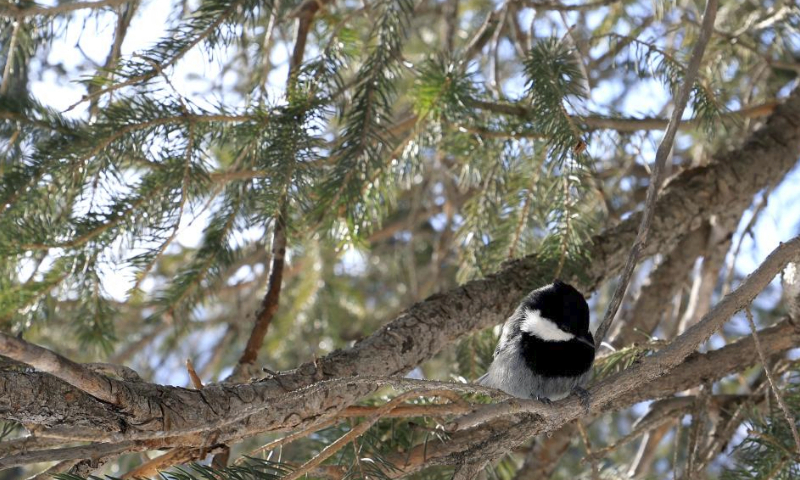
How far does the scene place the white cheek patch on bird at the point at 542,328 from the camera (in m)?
2.35

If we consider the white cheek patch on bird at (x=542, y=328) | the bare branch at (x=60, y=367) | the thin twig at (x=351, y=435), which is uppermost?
the white cheek patch on bird at (x=542, y=328)

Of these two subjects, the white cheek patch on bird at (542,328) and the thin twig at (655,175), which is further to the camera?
the white cheek patch on bird at (542,328)

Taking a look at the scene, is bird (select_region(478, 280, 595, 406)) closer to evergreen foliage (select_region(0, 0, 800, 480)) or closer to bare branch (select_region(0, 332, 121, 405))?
evergreen foliage (select_region(0, 0, 800, 480))

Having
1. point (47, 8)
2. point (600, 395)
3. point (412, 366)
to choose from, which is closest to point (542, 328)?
point (412, 366)

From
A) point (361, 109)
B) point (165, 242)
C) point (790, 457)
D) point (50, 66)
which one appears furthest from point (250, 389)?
point (50, 66)

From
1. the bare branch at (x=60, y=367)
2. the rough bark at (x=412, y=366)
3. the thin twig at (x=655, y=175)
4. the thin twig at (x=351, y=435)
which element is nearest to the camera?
the bare branch at (x=60, y=367)

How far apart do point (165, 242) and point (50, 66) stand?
4.92 feet

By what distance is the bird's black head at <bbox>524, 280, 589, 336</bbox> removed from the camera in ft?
7.48

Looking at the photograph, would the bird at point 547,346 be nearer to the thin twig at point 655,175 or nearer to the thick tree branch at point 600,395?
the thin twig at point 655,175

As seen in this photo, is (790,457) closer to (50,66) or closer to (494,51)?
(494,51)

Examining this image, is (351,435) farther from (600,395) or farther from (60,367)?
(60,367)

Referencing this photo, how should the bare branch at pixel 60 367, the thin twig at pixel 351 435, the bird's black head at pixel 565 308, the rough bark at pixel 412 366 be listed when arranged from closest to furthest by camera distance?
the bare branch at pixel 60 367
the rough bark at pixel 412 366
the thin twig at pixel 351 435
the bird's black head at pixel 565 308

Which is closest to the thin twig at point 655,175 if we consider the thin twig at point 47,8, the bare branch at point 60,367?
the bare branch at point 60,367

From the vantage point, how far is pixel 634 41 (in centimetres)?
256
